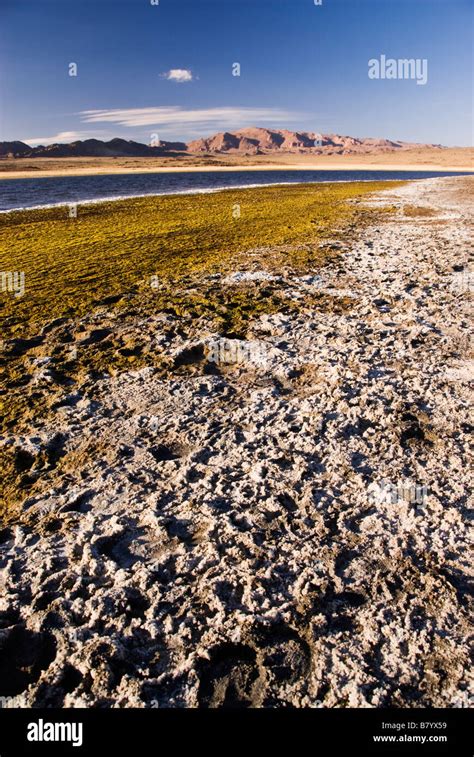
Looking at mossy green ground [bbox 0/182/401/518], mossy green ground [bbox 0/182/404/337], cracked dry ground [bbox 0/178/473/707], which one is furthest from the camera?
mossy green ground [bbox 0/182/404/337]

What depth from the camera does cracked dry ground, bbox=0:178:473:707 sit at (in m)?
2.37

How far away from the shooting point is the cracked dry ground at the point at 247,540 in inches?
93.1

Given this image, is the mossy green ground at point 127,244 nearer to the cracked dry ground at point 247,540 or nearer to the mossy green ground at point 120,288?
the mossy green ground at point 120,288

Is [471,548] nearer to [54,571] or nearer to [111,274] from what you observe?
[54,571]

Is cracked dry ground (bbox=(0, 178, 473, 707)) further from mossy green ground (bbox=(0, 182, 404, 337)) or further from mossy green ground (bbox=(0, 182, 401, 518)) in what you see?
mossy green ground (bbox=(0, 182, 404, 337))

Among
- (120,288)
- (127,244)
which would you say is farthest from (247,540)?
(127,244)

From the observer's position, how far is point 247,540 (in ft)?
10.3

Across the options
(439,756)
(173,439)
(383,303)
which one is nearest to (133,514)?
(173,439)

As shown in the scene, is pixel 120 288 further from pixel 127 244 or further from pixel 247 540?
pixel 247 540

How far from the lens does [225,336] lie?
21.2 feet

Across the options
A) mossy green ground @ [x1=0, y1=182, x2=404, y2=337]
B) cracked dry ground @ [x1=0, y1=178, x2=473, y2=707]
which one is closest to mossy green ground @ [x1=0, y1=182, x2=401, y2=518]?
mossy green ground @ [x1=0, y1=182, x2=404, y2=337]

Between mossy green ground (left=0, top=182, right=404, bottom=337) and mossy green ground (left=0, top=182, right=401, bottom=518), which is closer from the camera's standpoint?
mossy green ground (left=0, top=182, right=401, bottom=518)

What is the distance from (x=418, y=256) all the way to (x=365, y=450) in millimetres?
8045

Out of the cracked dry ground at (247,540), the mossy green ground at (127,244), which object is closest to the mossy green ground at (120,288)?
the mossy green ground at (127,244)
